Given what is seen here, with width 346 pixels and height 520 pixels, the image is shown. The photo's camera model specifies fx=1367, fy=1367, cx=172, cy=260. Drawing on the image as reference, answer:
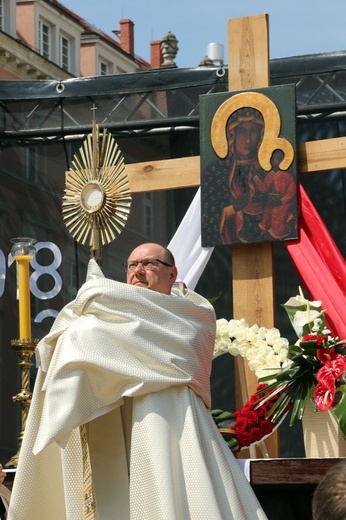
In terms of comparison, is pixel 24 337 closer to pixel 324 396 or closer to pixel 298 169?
pixel 324 396

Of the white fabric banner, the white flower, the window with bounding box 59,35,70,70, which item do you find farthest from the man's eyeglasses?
the window with bounding box 59,35,70,70

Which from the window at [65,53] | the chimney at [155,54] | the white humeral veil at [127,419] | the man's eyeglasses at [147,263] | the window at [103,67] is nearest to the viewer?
the white humeral veil at [127,419]

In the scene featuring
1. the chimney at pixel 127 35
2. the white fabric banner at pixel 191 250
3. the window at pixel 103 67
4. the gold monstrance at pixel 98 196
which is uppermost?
the chimney at pixel 127 35

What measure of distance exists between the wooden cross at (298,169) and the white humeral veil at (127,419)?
6.00ft

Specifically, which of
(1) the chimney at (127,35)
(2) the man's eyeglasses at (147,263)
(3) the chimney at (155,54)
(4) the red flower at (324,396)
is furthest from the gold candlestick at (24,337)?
(1) the chimney at (127,35)

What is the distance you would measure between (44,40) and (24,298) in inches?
1106

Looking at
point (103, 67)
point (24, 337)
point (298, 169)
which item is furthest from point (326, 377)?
point (103, 67)

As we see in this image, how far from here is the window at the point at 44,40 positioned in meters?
32.5

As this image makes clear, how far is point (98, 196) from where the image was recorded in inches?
238

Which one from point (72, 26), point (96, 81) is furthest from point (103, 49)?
point (96, 81)

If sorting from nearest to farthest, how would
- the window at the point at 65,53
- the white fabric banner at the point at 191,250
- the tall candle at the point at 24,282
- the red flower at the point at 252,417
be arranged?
the tall candle at the point at 24,282
the red flower at the point at 252,417
the white fabric banner at the point at 191,250
the window at the point at 65,53

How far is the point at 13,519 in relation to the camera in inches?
184

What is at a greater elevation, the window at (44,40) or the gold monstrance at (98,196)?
the window at (44,40)

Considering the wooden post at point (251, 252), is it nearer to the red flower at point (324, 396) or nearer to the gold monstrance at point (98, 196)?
the gold monstrance at point (98, 196)
